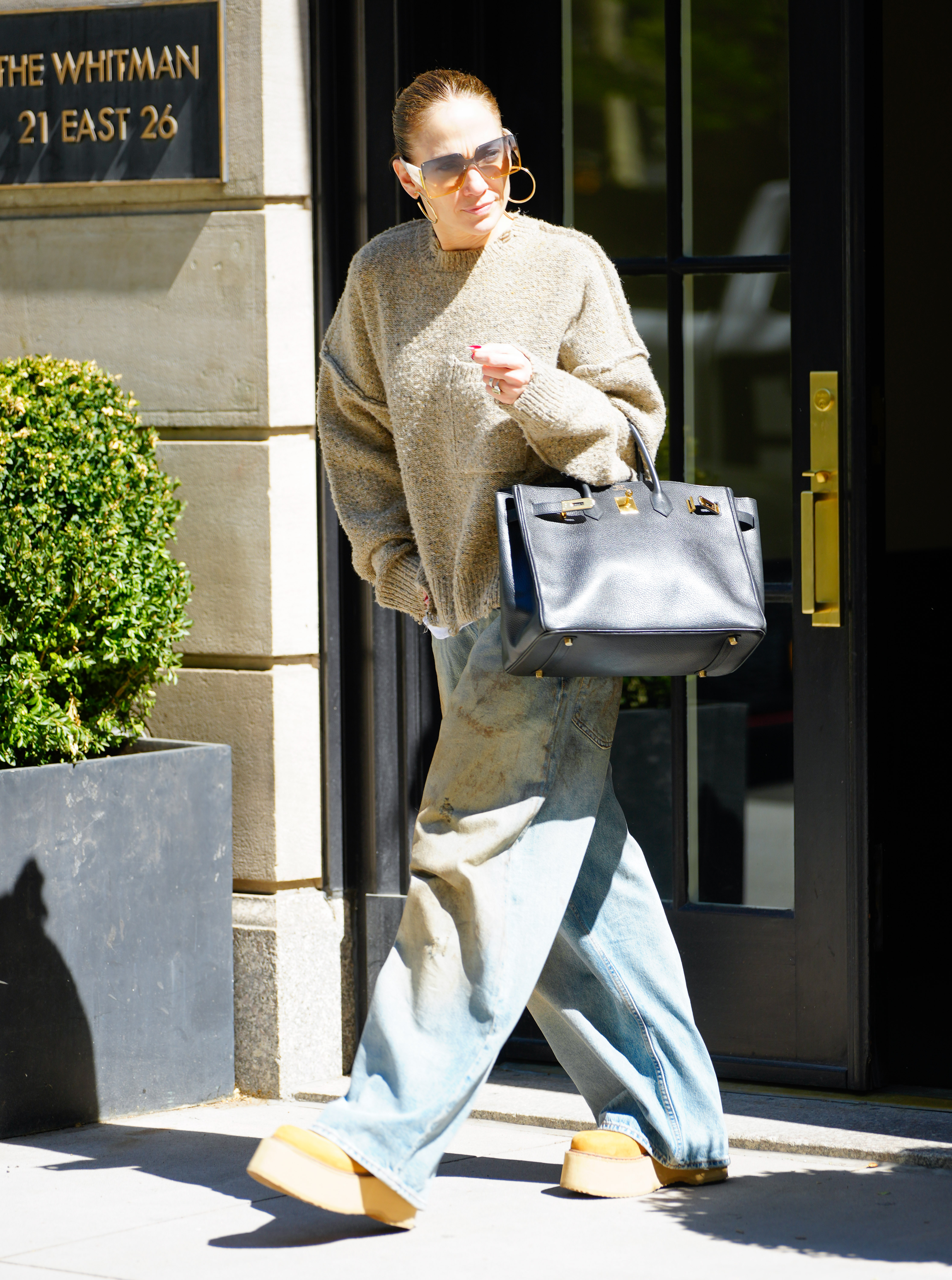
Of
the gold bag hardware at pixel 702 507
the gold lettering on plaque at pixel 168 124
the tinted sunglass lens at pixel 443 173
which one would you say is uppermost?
the gold lettering on plaque at pixel 168 124

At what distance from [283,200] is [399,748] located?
1362 mm

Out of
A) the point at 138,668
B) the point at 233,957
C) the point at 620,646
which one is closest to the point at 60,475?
the point at 138,668

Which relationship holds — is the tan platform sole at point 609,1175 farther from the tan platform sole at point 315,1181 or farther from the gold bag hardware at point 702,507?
the gold bag hardware at point 702,507

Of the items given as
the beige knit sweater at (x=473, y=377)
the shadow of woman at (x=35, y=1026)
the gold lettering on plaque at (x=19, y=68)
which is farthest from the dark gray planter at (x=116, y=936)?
the gold lettering on plaque at (x=19, y=68)

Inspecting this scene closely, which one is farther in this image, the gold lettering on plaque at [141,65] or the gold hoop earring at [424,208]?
the gold lettering on plaque at [141,65]

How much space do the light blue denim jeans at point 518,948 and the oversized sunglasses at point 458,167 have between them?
78 centimetres

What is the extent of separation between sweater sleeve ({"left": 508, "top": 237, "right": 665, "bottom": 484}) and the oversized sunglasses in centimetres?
24

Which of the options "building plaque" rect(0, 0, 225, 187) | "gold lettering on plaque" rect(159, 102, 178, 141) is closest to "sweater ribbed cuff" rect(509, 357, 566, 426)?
"building plaque" rect(0, 0, 225, 187)

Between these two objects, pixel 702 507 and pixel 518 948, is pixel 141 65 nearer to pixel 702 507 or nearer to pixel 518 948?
pixel 702 507

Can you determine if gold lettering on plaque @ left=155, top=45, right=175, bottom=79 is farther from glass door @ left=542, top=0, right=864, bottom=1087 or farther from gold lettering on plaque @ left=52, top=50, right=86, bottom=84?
glass door @ left=542, top=0, right=864, bottom=1087

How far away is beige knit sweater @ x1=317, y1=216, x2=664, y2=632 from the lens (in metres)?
3.38

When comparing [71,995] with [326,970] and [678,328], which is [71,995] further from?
[678,328]

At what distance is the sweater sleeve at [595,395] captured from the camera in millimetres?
3209

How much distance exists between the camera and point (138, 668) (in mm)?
4422
